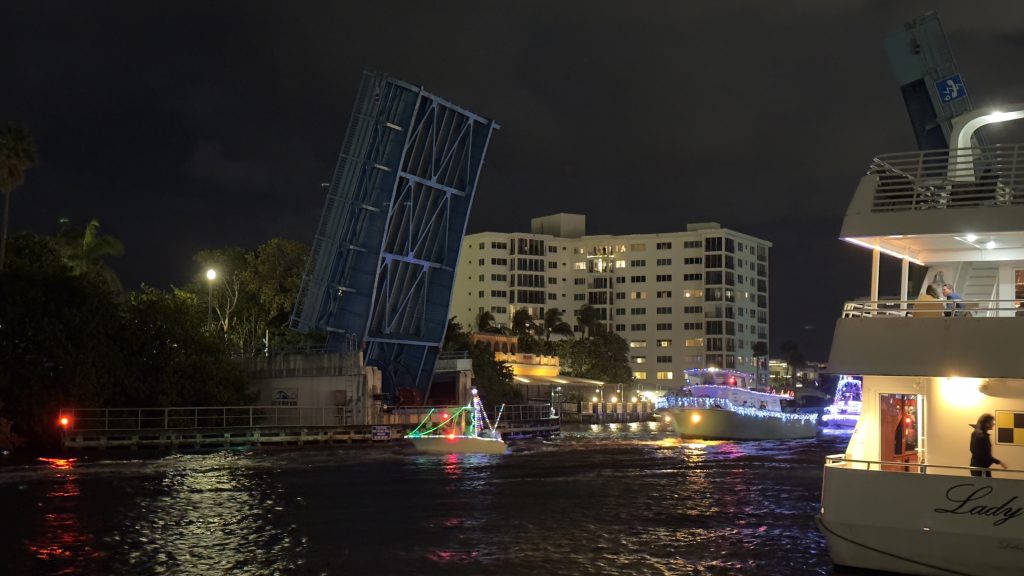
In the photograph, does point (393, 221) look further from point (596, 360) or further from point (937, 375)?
point (596, 360)

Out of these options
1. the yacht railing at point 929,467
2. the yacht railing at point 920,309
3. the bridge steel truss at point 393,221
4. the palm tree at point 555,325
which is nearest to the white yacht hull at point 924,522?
the yacht railing at point 929,467

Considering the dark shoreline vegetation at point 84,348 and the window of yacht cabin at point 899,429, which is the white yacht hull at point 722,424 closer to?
the dark shoreline vegetation at point 84,348

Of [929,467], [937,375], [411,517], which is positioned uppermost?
[937,375]

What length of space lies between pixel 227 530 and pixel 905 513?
13802 mm

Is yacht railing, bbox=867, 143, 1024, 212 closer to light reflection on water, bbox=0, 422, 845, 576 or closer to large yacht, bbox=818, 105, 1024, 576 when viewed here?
large yacht, bbox=818, 105, 1024, 576

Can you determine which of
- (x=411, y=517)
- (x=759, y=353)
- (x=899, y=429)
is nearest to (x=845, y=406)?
(x=411, y=517)

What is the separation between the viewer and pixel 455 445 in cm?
4431

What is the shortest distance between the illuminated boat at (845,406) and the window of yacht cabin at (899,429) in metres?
43.2

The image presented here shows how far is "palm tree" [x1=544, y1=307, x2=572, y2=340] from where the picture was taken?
139 meters

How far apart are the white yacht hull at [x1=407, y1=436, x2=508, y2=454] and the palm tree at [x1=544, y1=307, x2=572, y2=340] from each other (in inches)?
3682

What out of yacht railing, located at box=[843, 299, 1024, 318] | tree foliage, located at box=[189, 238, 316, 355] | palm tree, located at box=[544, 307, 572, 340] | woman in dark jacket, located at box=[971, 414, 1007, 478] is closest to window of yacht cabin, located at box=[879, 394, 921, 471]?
woman in dark jacket, located at box=[971, 414, 1007, 478]

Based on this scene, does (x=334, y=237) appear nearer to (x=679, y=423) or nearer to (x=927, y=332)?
(x=679, y=423)

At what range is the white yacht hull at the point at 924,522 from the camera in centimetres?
1398

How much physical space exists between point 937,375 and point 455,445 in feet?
101
